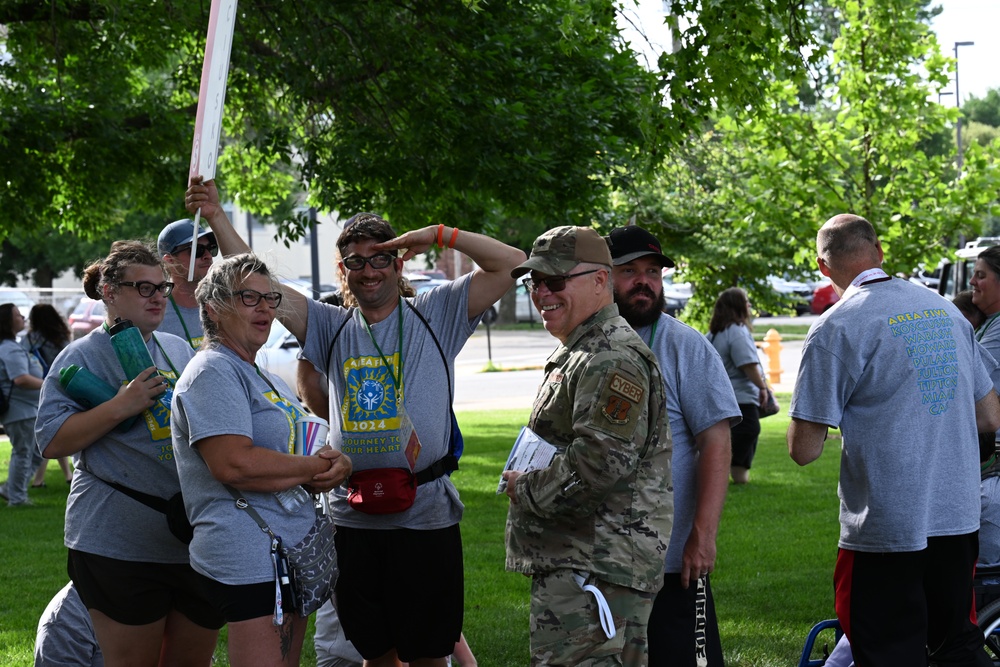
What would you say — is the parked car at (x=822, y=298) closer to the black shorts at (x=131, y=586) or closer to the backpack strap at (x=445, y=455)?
the backpack strap at (x=445, y=455)

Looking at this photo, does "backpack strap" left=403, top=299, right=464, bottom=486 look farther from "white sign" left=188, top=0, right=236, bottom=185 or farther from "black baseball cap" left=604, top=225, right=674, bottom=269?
"white sign" left=188, top=0, right=236, bottom=185

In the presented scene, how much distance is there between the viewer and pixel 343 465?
3674 millimetres

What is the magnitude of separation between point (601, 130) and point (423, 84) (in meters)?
1.60

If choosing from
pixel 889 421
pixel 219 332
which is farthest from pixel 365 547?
pixel 889 421

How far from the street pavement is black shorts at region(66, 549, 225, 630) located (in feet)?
51.4

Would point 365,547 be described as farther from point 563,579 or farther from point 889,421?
point 889,421

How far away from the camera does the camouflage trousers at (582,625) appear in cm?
332

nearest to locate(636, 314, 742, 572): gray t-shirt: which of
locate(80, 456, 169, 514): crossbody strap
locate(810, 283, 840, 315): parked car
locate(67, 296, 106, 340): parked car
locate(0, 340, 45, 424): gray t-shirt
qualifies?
locate(80, 456, 169, 514): crossbody strap

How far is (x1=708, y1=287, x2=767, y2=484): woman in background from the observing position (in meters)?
10.5

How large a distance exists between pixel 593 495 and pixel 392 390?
1.15 m

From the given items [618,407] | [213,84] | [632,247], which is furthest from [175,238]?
[618,407]

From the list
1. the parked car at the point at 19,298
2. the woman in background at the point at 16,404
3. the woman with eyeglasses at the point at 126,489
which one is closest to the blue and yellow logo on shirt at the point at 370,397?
the woman with eyeglasses at the point at 126,489

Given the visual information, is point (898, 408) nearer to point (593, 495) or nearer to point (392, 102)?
point (593, 495)

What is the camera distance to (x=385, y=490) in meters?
4.07
